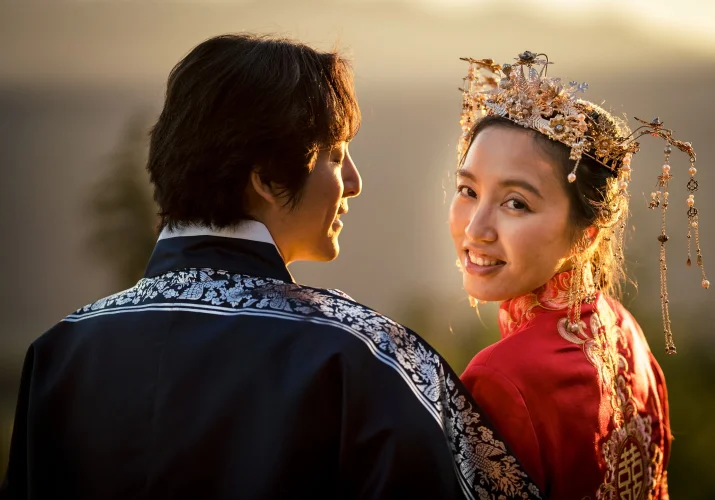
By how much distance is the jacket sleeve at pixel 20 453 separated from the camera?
1.83 m

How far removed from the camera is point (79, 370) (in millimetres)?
1698

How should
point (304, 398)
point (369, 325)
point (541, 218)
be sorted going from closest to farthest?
1. point (304, 398)
2. point (369, 325)
3. point (541, 218)

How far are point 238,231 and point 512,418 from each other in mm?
719

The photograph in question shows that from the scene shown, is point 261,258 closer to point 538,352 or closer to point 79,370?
point 79,370

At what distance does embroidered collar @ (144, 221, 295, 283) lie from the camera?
1683 mm

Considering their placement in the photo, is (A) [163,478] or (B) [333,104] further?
(B) [333,104]

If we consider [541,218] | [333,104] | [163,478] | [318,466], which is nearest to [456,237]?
[541,218]

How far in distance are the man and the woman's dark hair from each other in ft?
1.65

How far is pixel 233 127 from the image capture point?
5.49 ft

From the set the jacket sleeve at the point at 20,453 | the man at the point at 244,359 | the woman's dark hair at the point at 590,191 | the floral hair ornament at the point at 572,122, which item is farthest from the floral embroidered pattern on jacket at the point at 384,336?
the woman's dark hair at the point at 590,191

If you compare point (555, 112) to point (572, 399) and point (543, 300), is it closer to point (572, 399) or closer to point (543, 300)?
point (543, 300)

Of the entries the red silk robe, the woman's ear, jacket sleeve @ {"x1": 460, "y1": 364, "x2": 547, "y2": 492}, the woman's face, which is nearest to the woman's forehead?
the woman's face

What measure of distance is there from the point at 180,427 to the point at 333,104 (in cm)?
76

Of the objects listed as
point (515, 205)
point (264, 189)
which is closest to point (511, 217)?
point (515, 205)
